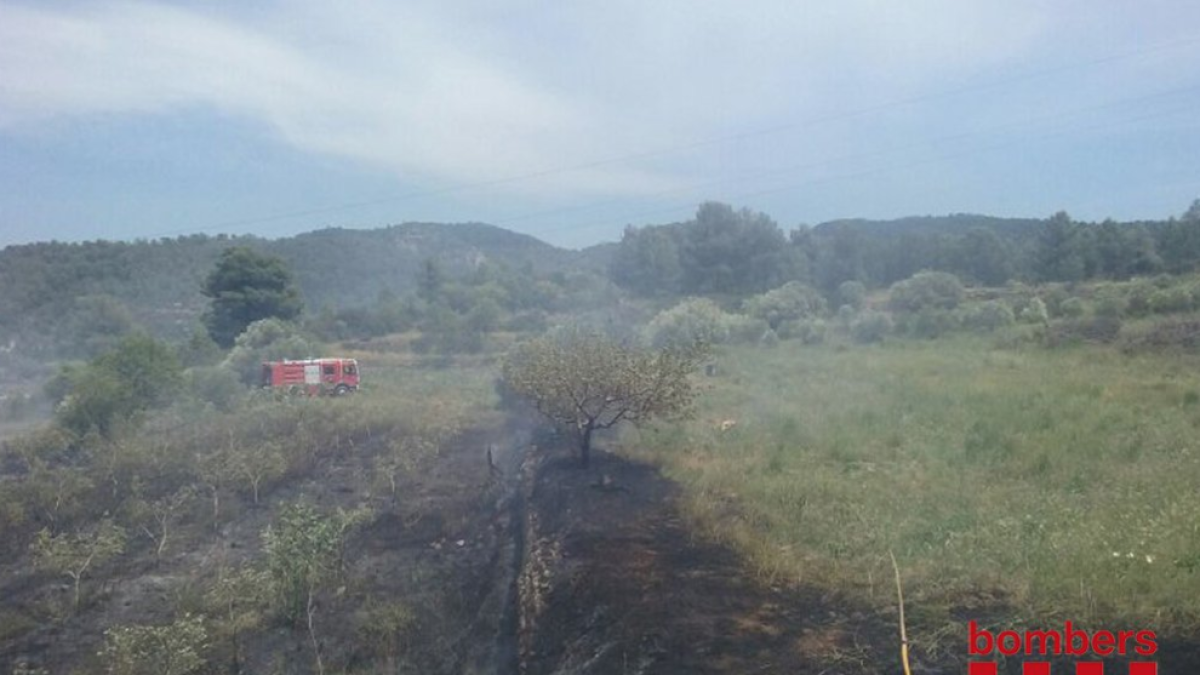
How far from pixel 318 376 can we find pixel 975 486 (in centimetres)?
2489

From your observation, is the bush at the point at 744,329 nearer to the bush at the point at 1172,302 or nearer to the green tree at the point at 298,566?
the bush at the point at 1172,302

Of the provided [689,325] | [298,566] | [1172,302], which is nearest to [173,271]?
[689,325]

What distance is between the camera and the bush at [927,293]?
41156mm

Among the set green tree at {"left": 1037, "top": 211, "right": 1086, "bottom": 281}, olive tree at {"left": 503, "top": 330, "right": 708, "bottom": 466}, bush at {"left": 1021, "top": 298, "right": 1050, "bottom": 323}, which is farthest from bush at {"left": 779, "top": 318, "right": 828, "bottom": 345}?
olive tree at {"left": 503, "top": 330, "right": 708, "bottom": 466}

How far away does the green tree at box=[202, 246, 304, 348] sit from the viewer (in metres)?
45.5

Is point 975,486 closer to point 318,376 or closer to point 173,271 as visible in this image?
point 318,376

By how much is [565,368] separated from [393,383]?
2055cm

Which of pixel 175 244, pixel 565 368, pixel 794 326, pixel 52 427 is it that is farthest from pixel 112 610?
pixel 175 244

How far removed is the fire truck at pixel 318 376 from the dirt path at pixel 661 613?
69.7 ft

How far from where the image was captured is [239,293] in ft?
149

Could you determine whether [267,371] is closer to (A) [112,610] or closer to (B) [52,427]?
(B) [52,427]

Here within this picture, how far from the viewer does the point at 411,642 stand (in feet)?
29.9

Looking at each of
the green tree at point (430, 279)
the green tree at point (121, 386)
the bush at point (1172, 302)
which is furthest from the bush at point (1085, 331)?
the green tree at point (430, 279)

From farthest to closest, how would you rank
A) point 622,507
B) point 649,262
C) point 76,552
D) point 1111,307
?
point 649,262
point 1111,307
point 622,507
point 76,552
